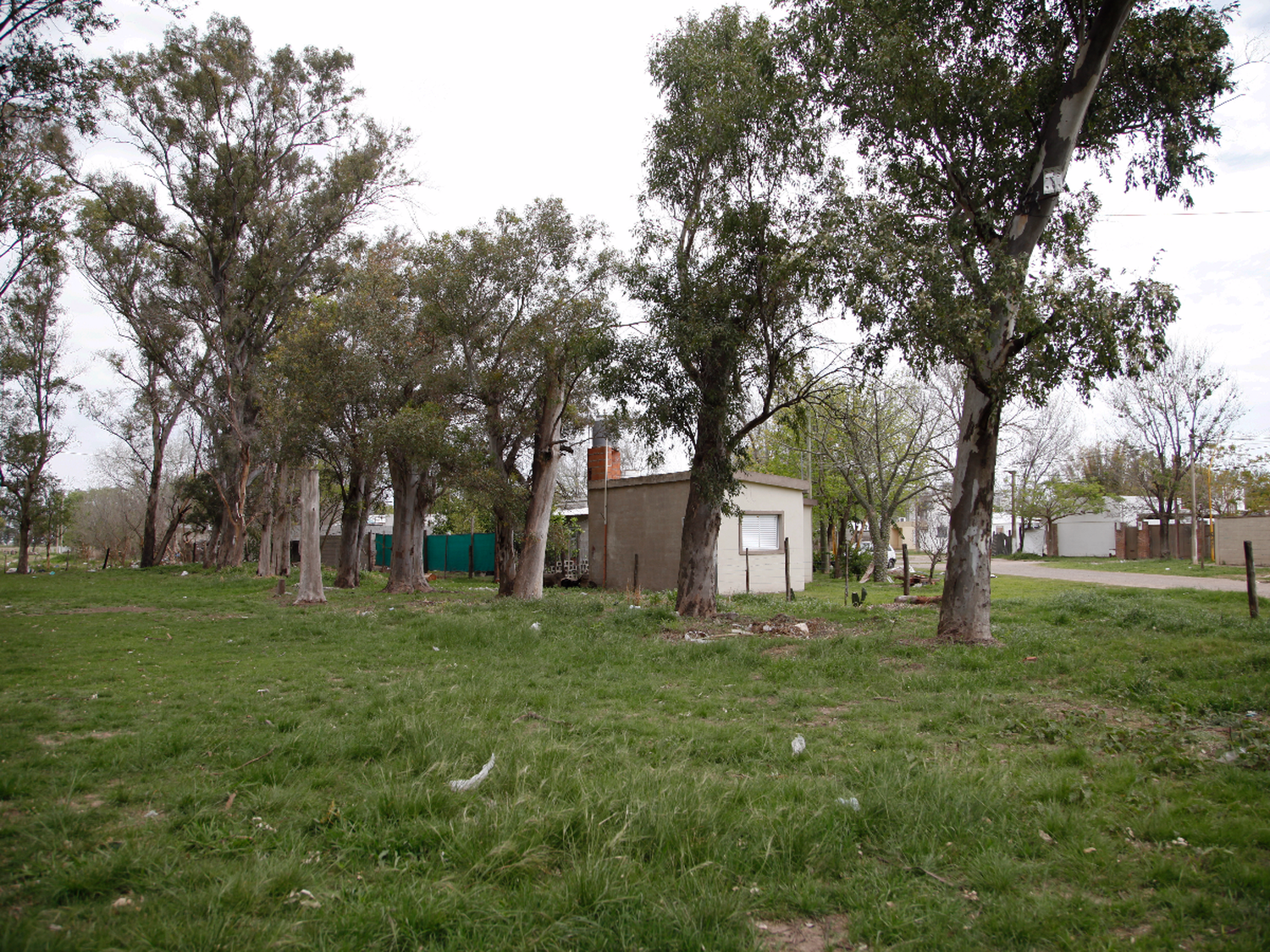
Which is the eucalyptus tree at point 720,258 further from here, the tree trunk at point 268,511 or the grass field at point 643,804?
the tree trunk at point 268,511

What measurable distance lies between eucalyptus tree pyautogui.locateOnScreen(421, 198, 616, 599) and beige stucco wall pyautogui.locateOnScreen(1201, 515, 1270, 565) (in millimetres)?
22280

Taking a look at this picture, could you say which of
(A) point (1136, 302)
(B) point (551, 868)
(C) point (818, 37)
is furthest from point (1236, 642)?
(C) point (818, 37)

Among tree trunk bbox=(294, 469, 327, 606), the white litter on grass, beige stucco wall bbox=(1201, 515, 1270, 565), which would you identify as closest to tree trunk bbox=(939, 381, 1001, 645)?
the white litter on grass

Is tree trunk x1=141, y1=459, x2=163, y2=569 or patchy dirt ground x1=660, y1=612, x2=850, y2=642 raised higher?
tree trunk x1=141, y1=459, x2=163, y2=569

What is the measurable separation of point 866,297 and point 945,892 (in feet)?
24.5

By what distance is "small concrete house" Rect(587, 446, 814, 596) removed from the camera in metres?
21.6

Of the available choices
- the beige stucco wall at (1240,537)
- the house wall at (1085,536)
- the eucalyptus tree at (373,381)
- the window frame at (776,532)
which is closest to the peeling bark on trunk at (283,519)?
the eucalyptus tree at (373,381)

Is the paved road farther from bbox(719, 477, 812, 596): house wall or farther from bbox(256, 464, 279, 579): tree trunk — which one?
bbox(256, 464, 279, 579): tree trunk

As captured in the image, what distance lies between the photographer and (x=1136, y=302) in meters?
8.41

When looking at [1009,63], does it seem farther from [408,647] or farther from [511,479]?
[511,479]

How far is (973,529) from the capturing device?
9.79 meters

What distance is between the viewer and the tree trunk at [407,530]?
2023 centimetres

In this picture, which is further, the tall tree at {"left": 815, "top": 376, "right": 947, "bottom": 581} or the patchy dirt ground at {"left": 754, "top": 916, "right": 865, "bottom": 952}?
the tall tree at {"left": 815, "top": 376, "right": 947, "bottom": 581}

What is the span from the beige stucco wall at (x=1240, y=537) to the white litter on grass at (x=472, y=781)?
27.4 m
